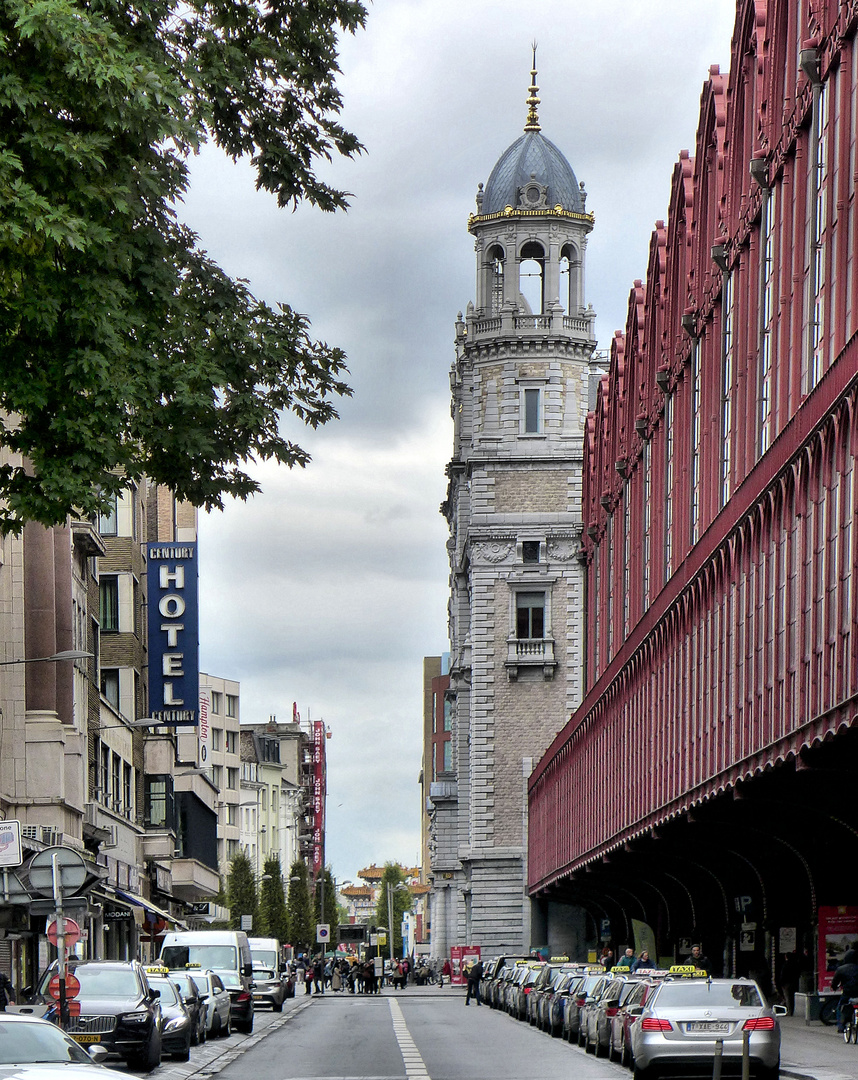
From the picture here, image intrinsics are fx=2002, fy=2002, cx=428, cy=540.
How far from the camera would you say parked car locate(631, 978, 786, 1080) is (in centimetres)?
2412

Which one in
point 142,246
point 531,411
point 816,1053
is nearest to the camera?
point 142,246

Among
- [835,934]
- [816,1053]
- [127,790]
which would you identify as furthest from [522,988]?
Result: [127,790]

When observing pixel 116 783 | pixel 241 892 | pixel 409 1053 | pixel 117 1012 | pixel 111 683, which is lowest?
pixel 241 892

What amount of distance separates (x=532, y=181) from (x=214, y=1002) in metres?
66.7

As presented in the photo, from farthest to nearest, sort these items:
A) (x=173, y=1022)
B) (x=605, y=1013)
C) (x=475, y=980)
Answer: (x=475, y=980)
(x=605, y=1013)
(x=173, y=1022)

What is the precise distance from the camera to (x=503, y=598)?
95.8 meters

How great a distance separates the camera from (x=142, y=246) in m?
20.3

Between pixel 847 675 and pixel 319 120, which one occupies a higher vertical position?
pixel 319 120

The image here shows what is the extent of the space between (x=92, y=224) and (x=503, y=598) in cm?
7790

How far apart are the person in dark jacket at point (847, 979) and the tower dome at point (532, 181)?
2698 inches

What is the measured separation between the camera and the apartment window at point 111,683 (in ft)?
222

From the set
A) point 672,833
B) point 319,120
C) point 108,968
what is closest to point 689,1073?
point 108,968

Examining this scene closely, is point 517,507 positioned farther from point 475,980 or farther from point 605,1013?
point 605,1013

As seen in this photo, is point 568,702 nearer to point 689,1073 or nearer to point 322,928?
point 322,928
